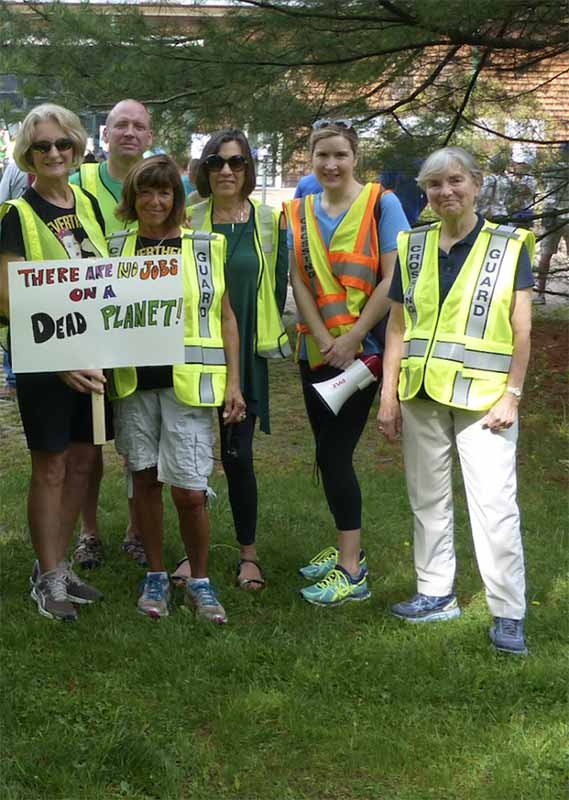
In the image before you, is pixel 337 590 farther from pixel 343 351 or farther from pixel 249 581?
pixel 343 351

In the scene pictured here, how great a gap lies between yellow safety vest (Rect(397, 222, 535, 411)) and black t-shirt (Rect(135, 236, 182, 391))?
96cm

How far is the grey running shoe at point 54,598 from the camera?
13.8 ft

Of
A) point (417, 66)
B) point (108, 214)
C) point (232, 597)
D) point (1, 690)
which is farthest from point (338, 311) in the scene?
point (417, 66)

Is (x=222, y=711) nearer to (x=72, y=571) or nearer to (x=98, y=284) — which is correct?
(x=72, y=571)

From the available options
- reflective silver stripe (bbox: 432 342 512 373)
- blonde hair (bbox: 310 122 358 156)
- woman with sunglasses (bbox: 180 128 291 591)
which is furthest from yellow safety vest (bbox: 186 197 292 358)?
reflective silver stripe (bbox: 432 342 512 373)

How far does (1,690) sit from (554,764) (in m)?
1.90

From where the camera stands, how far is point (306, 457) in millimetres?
7176

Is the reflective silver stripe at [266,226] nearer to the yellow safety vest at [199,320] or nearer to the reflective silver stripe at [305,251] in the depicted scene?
the reflective silver stripe at [305,251]

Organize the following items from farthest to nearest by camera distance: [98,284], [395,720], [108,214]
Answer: [108,214], [98,284], [395,720]

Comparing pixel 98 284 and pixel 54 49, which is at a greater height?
pixel 54 49

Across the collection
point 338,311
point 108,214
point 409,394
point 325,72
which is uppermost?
point 325,72

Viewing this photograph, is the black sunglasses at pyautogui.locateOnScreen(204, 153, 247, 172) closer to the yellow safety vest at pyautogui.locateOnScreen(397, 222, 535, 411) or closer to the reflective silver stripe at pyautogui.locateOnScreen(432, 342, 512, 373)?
the yellow safety vest at pyautogui.locateOnScreen(397, 222, 535, 411)

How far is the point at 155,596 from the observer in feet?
14.1

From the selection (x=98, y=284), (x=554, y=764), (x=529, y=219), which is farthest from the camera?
(x=529, y=219)
